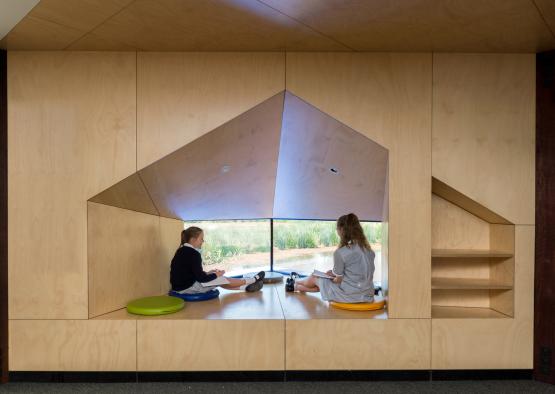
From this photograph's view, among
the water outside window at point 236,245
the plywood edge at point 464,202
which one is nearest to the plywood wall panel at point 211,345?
the plywood edge at point 464,202

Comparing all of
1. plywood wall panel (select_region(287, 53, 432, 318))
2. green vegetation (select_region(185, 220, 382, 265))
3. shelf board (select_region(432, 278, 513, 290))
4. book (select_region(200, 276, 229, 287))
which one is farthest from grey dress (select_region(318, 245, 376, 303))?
green vegetation (select_region(185, 220, 382, 265))

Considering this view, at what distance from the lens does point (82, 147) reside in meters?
3.44

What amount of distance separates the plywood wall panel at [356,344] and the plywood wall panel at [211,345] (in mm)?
135

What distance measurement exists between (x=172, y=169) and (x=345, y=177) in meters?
1.68

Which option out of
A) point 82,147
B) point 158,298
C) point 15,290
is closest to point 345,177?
point 158,298

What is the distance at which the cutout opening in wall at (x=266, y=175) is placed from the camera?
11.7 ft

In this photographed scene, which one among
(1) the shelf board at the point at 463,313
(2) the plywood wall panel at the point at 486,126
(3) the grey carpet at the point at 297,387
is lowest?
(3) the grey carpet at the point at 297,387

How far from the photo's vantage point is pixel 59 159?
11.3 ft

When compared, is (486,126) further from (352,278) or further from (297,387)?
(297,387)

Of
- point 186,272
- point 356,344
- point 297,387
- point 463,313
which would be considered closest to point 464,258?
point 463,313

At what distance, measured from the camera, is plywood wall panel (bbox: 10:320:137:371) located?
337 cm

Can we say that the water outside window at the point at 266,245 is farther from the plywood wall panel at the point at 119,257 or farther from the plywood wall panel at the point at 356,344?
the plywood wall panel at the point at 356,344

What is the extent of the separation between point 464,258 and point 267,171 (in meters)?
2.08

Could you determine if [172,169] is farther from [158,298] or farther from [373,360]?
[373,360]
